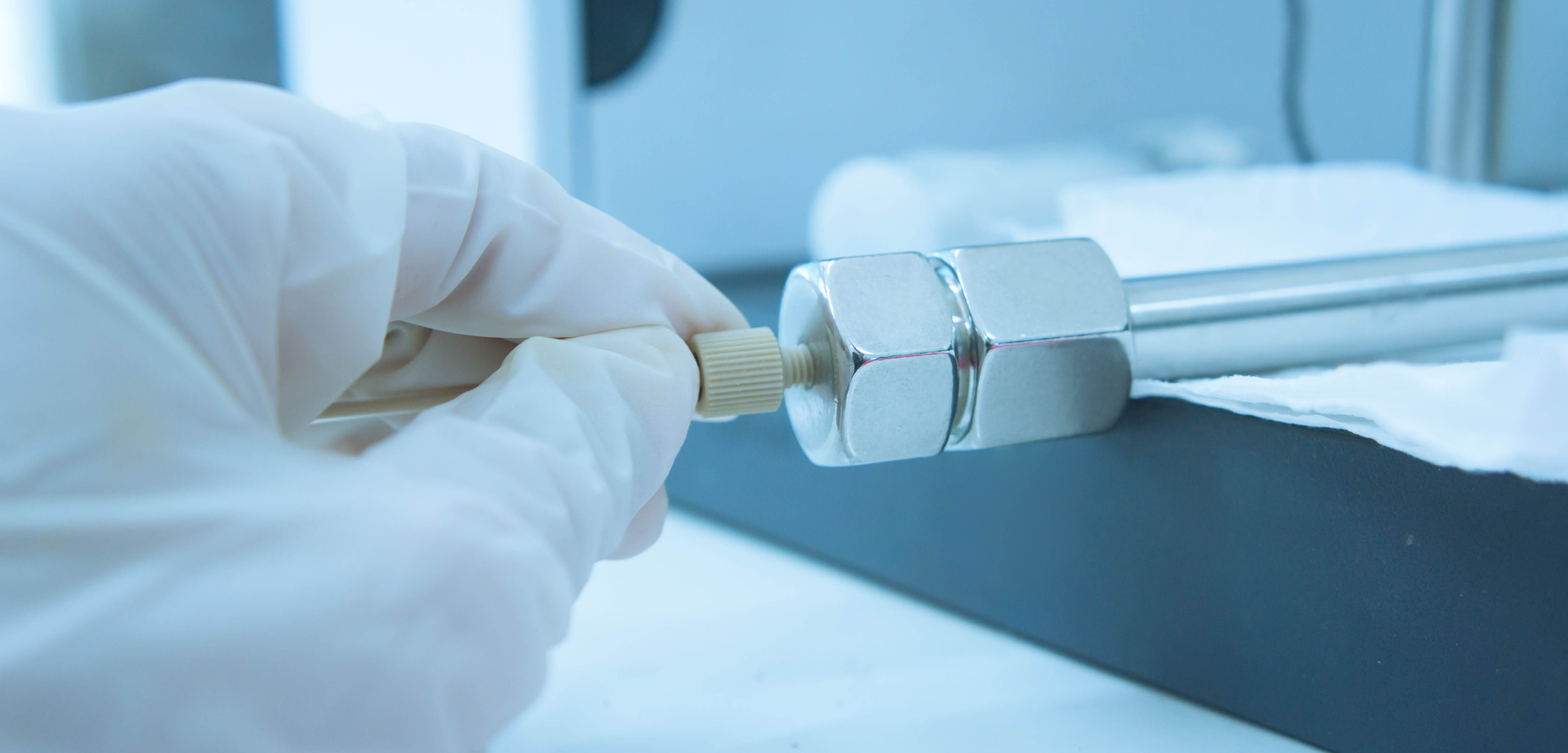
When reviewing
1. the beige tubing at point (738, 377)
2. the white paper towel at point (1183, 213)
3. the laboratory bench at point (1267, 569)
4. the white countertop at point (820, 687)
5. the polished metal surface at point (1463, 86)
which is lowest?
the white countertop at point (820, 687)

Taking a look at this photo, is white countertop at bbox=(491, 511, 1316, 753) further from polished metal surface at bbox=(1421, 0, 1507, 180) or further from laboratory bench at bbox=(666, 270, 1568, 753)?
polished metal surface at bbox=(1421, 0, 1507, 180)

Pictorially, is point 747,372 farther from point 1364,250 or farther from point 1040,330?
point 1364,250

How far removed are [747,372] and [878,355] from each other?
41 mm

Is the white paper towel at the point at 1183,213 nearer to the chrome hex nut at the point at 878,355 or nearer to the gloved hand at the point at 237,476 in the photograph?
the chrome hex nut at the point at 878,355

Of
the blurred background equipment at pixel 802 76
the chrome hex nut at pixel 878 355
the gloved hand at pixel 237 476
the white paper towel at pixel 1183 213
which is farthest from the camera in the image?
the blurred background equipment at pixel 802 76

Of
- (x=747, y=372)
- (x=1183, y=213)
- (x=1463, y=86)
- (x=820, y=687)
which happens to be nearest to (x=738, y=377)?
(x=747, y=372)

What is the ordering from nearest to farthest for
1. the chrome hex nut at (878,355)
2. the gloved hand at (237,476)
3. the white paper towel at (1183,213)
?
the gloved hand at (237,476), the chrome hex nut at (878,355), the white paper towel at (1183,213)

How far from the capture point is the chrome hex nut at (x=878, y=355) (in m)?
0.30

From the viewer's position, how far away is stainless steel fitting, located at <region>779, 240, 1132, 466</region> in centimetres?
30

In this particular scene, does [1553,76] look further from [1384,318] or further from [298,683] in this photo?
[298,683]

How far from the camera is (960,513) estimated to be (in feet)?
1.34

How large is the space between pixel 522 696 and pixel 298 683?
46mm

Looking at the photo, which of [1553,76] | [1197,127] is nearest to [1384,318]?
[1197,127]

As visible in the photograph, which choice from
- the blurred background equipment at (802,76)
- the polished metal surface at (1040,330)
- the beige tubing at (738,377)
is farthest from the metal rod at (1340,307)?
the blurred background equipment at (802,76)
